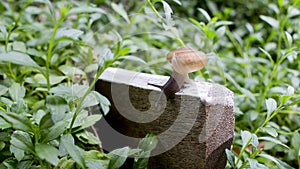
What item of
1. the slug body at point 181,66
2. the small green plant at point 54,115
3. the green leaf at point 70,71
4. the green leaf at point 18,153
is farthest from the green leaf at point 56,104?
the green leaf at point 70,71

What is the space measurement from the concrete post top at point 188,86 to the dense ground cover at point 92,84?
0.05 m

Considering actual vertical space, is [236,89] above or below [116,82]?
below

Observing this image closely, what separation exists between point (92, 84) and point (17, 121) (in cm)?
13

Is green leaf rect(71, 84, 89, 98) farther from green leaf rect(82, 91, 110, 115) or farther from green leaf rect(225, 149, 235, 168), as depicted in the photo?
green leaf rect(225, 149, 235, 168)

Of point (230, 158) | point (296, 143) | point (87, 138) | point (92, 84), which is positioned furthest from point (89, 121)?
point (296, 143)

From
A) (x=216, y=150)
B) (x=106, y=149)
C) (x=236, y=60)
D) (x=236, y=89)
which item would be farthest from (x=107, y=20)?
(x=216, y=150)

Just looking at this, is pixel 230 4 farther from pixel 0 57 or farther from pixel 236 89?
pixel 0 57

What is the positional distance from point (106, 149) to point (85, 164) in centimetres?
23

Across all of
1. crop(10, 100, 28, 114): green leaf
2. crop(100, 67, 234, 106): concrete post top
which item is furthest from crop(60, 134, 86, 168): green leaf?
crop(100, 67, 234, 106): concrete post top

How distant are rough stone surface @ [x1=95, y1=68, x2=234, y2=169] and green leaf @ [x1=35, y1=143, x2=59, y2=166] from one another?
0.26m

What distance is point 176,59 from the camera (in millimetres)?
777

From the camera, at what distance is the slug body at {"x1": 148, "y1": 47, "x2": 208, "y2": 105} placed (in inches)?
30.1

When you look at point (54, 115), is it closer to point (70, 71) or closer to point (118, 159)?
point (118, 159)

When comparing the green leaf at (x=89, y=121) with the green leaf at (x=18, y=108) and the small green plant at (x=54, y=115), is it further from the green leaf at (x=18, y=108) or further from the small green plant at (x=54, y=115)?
the green leaf at (x=18, y=108)
